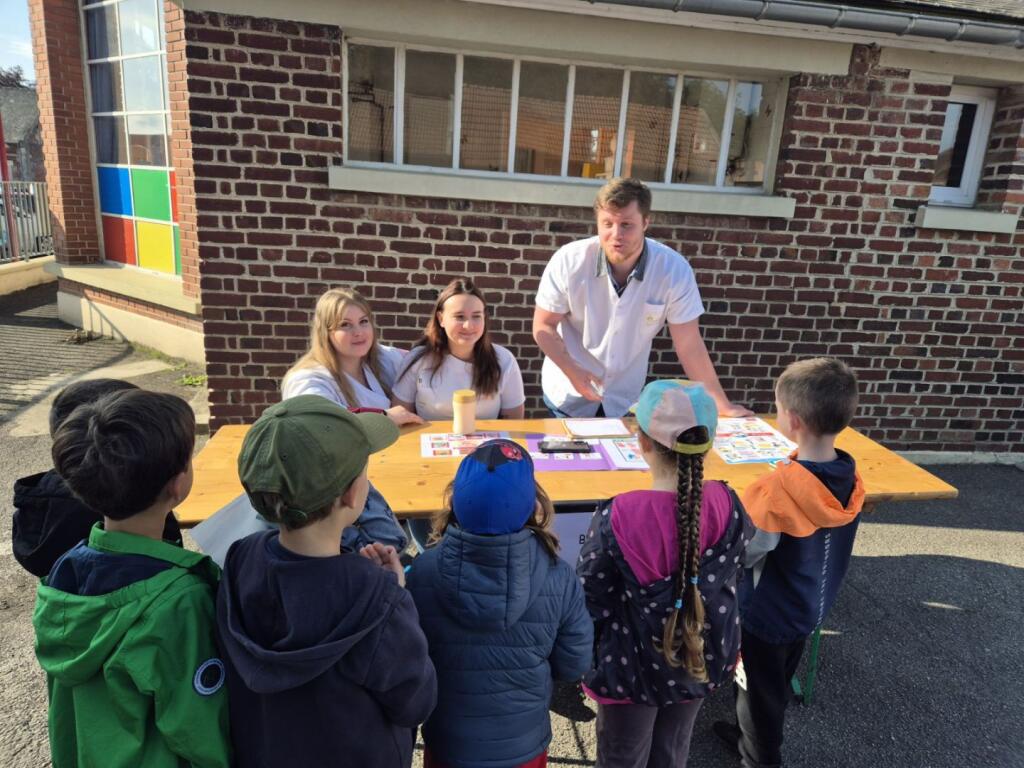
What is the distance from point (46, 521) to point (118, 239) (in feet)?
25.9

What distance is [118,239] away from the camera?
8.53m

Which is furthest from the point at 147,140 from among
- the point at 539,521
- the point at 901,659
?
the point at 901,659

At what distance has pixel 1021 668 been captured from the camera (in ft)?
10.5

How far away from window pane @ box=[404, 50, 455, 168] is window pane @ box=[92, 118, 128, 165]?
506 cm

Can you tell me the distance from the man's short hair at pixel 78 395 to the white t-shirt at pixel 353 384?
991 mm

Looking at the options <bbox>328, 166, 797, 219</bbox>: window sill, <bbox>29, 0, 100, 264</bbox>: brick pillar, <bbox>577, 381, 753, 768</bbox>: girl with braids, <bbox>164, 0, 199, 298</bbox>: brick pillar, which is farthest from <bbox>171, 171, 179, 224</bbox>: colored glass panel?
<bbox>577, 381, 753, 768</bbox>: girl with braids

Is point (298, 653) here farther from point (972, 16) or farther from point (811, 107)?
point (972, 16)

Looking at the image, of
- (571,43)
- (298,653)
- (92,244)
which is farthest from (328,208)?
(92,244)

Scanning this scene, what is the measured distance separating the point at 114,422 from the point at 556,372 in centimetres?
261

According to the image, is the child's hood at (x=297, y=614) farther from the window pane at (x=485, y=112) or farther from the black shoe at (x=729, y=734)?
the window pane at (x=485, y=112)

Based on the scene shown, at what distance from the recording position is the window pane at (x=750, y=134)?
501 cm

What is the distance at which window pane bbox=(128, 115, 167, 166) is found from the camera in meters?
7.47

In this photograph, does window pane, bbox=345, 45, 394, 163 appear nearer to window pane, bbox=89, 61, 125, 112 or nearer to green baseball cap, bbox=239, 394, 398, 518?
green baseball cap, bbox=239, 394, 398, 518

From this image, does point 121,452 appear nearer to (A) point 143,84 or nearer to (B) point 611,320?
(B) point 611,320
